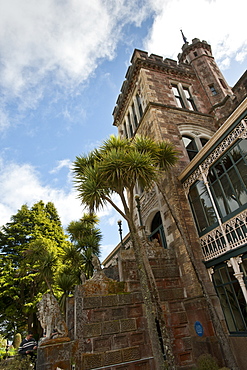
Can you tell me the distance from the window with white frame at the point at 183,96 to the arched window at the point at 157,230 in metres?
7.88

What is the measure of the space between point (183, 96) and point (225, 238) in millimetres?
11560

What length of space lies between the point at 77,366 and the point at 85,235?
8.38 m

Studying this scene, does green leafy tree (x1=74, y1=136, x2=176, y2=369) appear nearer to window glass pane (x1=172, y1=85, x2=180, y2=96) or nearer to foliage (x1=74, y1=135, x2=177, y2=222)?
foliage (x1=74, y1=135, x2=177, y2=222)

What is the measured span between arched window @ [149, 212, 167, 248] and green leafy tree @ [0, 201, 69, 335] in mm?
5834

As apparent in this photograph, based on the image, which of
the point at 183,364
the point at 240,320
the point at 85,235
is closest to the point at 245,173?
the point at 240,320

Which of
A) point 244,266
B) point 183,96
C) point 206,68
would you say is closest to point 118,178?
point 244,266

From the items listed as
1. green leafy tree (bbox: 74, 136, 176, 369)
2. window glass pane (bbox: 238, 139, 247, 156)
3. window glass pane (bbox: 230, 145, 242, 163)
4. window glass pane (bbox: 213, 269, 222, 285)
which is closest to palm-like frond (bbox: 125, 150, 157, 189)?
green leafy tree (bbox: 74, 136, 176, 369)

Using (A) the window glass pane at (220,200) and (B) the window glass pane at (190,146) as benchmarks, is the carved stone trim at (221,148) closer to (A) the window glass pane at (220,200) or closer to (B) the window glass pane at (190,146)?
(A) the window glass pane at (220,200)

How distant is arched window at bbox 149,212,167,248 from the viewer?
1191 centimetres

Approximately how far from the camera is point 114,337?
693 cm

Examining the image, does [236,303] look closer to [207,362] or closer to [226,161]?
Result: [207,362]

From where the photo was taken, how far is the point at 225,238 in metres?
7.36

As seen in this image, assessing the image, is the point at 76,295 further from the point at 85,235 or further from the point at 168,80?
the point at 168,80

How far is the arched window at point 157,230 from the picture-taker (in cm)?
1191
